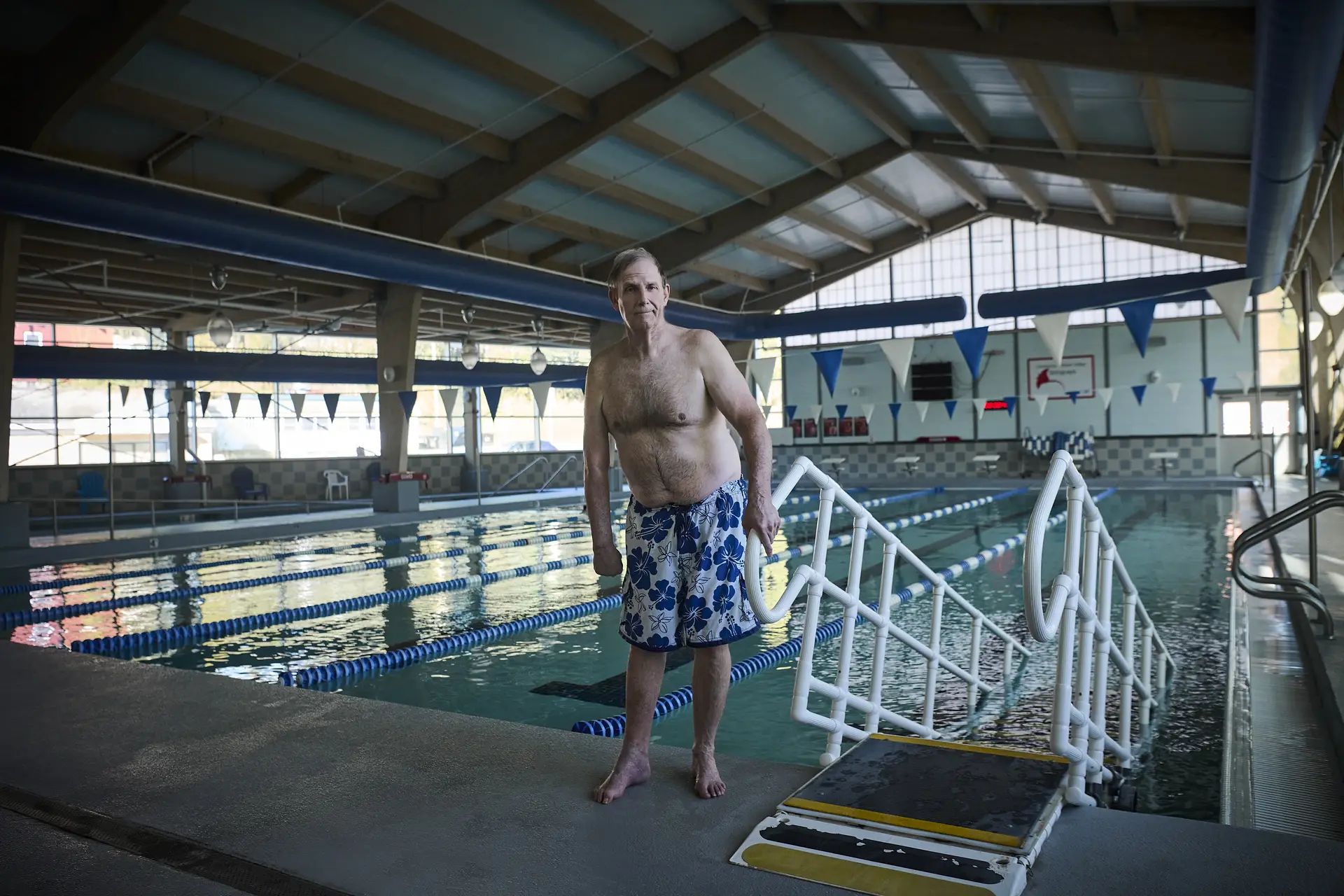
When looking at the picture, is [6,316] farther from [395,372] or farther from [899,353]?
[899,353]

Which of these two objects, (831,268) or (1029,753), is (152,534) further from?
(831,268)

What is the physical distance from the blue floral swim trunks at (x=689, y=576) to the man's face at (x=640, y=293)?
17.7 inches

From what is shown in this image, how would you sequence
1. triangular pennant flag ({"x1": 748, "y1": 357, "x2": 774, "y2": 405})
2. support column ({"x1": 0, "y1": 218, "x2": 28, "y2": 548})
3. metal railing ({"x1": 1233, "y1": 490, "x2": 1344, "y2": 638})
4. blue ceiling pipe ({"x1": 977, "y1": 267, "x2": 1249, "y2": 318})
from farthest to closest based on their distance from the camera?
triangular pennant flag ({"x1": 748, "y1": 357, "x2": 774, "y2": 405}) → blue ceiling pipe ({"x1": 977, "y1": 267, "x2": 1249, "y2": 318}) → support column ({"x1": 0, "y1": 218, "x2": 28, "y2": 548}) → metal railing ({"x1": 1233, "y1": 490, "x2": 1344, "y2": 638})

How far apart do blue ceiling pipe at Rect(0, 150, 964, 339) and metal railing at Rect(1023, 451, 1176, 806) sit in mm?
8048

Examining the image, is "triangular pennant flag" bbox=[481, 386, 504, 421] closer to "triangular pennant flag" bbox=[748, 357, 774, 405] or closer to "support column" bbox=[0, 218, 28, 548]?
"triangular pennant flag" bbox=[748, 357, 774, 405]

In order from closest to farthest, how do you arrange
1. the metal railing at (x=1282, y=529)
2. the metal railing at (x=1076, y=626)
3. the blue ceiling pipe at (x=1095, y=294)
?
the metal railing at (x=1076, y=626), the metal railing at (x=1282, y=529), the blue ceiling pipe at (x=1095, y=294)

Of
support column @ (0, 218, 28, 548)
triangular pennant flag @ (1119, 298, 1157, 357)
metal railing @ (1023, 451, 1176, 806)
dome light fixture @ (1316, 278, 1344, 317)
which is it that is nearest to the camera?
metal railing @ (1023, 451, 1176, 806)

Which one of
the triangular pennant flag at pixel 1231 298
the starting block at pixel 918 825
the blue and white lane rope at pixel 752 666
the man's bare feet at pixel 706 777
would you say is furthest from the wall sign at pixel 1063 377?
the man's bare feet at pixel 706 777

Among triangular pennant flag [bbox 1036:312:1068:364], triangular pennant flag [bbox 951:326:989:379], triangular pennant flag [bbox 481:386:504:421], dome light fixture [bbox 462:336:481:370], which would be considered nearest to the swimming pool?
triangular pennant flag [bbox 1036:312:1068:364]

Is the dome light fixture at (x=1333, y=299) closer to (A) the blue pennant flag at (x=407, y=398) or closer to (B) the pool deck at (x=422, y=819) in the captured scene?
(B) the pool deck at (x=422, y=819)

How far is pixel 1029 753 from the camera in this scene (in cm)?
224

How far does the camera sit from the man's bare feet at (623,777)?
212cm

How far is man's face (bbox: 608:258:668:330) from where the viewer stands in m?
2.18

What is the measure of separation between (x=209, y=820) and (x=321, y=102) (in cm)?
842
